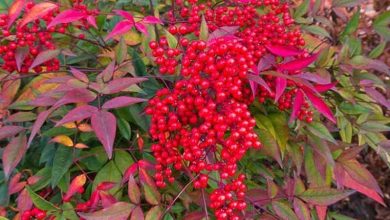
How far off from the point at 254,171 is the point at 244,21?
37cm

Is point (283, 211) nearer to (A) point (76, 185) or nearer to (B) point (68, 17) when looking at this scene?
(A) point (76, 185)

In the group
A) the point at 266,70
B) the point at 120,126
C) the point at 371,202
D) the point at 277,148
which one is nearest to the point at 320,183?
the point at 277,148

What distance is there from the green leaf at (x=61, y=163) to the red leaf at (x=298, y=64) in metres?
0.48

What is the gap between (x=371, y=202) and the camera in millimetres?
2578

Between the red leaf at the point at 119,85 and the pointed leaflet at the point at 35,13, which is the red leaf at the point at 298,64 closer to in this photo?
the red leaf at the point at 119,85

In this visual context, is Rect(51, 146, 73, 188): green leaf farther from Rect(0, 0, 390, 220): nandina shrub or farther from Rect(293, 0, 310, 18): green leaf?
Rect(293, 0, 310, 18): green leaf

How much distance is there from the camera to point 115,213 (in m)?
0.98

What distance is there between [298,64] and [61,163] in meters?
0.53

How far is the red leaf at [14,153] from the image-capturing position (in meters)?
1.06

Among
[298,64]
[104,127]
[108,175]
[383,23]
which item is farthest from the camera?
[383,23]

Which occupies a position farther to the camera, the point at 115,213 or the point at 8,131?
the point at 8,131

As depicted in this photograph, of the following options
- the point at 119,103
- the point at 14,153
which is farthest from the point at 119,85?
the point at 14,153

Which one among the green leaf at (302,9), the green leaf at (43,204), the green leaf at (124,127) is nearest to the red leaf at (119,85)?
the green leaf at (124,127)

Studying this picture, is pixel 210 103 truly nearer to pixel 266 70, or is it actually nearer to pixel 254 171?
pixel 266 70
